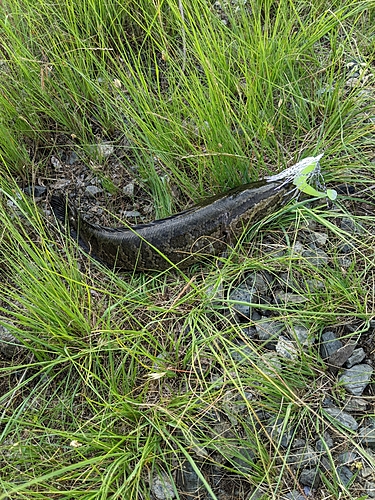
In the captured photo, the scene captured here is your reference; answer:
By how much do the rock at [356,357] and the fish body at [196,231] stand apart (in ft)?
3.00

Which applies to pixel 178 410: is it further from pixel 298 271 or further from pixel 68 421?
pixel 298 271

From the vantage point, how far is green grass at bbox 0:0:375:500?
7.56 feet

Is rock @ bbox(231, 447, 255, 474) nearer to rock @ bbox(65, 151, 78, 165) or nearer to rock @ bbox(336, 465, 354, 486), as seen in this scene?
→ rock @ bbox(336, 465, 354, 486)

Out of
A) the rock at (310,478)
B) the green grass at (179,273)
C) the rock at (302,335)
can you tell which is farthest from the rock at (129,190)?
the rock at (310,478)

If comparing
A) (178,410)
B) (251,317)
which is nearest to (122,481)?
(178,410)

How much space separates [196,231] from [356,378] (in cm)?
120

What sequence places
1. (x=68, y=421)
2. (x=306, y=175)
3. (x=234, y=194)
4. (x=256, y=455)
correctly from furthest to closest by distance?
(x=234, y=194) → (x=306, y=175) → (x=68, y=421) → (x=256, y=455)

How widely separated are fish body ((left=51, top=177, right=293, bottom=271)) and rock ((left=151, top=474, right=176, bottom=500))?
3.75ft

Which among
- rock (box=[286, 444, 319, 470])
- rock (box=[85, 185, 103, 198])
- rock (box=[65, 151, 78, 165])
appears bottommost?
rock (box=[286, 444, 319, 470])

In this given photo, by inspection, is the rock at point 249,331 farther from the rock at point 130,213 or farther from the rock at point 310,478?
the rock at point 130,213

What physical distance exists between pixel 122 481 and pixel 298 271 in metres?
1.35

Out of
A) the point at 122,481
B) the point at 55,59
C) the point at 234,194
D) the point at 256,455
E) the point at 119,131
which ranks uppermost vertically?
the point at 55,59

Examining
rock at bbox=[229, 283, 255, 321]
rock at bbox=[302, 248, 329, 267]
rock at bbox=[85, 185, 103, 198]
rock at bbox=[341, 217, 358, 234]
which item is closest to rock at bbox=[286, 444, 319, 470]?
rock at bbox=[229, 283, 255, 321]

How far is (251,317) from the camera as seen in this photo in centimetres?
265
